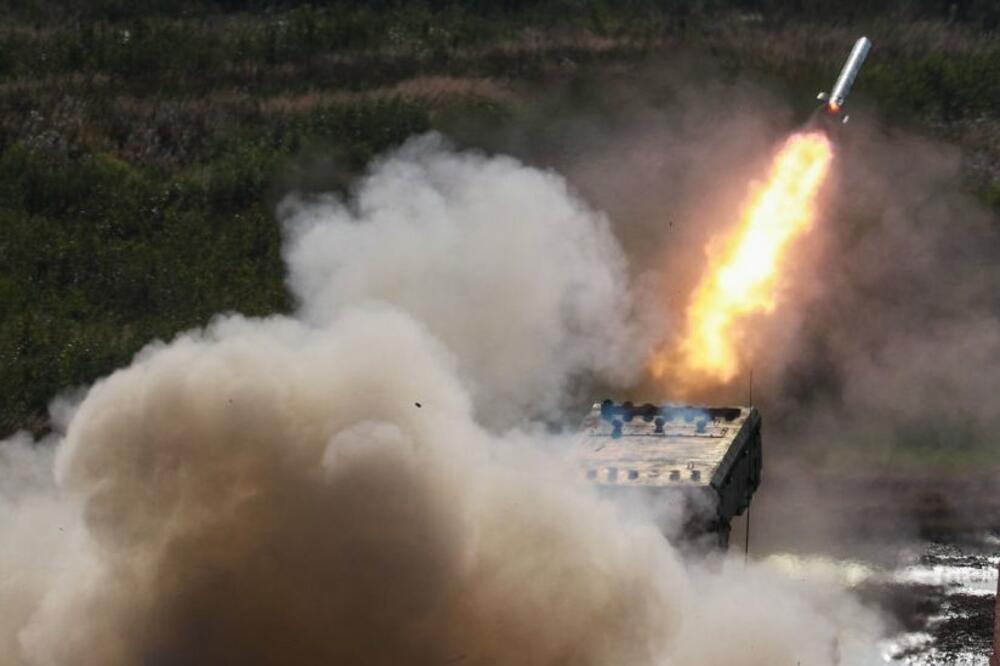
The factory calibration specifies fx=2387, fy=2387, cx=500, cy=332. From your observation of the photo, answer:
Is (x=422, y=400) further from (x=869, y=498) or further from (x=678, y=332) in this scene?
(x=869, y=498)

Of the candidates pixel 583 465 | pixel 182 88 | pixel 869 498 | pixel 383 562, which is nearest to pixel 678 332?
pixel 869 498

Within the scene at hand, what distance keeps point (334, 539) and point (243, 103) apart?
56.1 feet

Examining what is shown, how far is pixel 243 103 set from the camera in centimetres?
3366

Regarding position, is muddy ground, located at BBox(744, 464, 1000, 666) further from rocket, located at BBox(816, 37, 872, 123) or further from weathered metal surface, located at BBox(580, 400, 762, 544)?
rocket, located at BBox(816, 37, 872, 123)

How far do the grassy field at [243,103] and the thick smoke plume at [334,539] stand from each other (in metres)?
8.13

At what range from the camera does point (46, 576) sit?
62.0ft

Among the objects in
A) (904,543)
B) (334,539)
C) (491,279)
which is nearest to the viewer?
(334,539)

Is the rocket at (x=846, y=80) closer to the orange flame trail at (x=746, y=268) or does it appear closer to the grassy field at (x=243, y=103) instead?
the orange flame trail at (x=746, y=268)

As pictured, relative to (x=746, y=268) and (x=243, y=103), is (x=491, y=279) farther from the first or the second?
(x=243, y=103)

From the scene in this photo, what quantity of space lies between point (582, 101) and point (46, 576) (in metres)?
14.9

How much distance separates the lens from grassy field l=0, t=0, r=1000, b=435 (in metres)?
29.0

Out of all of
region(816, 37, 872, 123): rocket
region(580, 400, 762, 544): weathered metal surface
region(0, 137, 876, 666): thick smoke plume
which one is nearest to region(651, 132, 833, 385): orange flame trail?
region(816, 37, 872, 123): rocket

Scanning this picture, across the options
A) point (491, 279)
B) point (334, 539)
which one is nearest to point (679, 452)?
point (334, 539)

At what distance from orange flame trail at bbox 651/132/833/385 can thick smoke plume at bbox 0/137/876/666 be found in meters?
4.50
